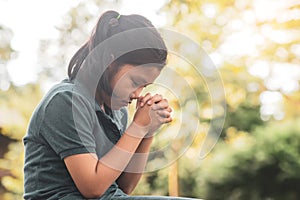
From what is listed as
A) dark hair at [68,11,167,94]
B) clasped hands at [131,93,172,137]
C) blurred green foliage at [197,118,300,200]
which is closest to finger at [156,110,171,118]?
clasped hands at [131,93,172,137]

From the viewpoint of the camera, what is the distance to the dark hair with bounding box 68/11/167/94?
123cm

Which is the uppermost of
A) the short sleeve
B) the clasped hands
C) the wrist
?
the clasped hands

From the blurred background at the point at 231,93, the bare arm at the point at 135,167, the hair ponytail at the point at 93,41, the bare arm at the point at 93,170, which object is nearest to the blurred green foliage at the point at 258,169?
the blurred background at the point at 231,93

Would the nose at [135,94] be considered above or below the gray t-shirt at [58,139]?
above

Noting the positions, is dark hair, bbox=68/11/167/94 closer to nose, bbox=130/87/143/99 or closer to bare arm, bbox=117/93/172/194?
nose, bbox=130/87/143/99

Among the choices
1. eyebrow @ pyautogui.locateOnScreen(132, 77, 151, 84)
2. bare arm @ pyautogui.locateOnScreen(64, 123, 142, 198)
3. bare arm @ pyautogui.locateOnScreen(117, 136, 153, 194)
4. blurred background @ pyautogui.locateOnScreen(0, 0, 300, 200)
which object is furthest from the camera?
blurred background @ pyautogui.locateOnScreen(0, 0, 300, 200)

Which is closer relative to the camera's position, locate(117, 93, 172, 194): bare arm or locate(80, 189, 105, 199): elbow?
locate(80, 189, 105, 199): elbow

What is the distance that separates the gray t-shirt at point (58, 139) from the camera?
1.17 meters

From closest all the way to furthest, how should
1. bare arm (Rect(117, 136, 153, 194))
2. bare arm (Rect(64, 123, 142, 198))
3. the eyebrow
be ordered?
bare arm (Rect(64, 123, 142, 198))
the eyebrow
bare arm (Rect(117, 136, 153, 194))

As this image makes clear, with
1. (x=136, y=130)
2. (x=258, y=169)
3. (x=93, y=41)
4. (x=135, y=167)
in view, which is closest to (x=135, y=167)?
(x=135, y=167)

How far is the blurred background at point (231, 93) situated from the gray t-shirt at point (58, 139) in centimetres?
293

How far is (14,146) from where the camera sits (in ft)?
14.9

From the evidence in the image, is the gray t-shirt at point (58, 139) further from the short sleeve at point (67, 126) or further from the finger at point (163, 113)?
the finger at point (163, 113)

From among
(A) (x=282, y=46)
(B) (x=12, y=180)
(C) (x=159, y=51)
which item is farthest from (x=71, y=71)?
(A) (x=282, y=46)
